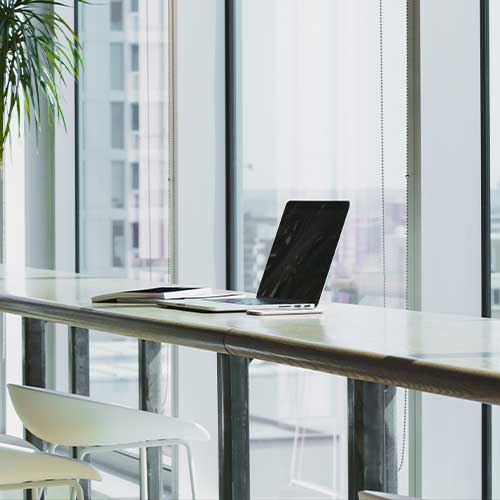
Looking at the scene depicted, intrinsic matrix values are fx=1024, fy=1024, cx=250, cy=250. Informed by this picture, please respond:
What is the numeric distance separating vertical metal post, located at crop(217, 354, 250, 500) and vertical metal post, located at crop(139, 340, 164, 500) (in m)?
0.79

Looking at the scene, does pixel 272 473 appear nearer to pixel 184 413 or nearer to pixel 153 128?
pixel 184 413

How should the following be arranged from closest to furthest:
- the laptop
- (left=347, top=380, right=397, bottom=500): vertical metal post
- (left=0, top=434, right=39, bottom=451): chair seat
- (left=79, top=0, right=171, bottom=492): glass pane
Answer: (left=347, top=380, right=397, bottom=500): vertical metal post
the laptop
(left=0, top=434, right=39, bottom=451): chair seat
(left=79, top=0, right=171, bottom=492): glass pane

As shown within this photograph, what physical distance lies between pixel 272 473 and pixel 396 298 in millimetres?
907

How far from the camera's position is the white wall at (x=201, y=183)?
3551 millimetres

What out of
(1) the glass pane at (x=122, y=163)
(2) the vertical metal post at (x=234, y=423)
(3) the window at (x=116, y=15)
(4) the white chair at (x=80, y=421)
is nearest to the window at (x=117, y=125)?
(1) the glass pane at (x=122, y=163)

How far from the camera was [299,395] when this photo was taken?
3268 millimetres

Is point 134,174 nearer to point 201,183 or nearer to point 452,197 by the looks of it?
point 201,183

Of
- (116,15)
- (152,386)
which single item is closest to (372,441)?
(152,386)

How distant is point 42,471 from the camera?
6.11 feet

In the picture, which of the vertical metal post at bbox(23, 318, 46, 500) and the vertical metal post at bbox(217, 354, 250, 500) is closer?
the vertical metal post at bbox(217, 354, 250, 500)

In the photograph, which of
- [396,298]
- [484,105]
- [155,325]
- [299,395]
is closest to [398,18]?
[484,105]

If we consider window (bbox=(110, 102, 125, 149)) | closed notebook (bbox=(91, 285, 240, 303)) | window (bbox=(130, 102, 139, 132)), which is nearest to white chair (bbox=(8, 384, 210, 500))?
closed notebook (bbox=(91, 285, 240, 303))

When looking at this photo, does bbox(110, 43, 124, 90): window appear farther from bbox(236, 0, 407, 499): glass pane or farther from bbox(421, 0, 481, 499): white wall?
bbox(421, 0, 481, 499): white wall

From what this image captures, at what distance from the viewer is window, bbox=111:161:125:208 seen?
13.6 feet
